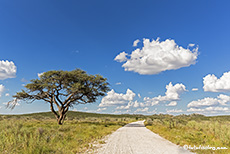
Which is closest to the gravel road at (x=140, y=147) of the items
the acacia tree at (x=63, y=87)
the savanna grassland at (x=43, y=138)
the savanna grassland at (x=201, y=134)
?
the savanna grassland at (x=201, y=134)

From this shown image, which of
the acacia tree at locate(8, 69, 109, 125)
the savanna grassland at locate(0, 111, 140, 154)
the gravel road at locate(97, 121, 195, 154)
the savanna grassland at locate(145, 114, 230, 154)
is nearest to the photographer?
the savanna grassland at locate(0, 111, 140, 154)

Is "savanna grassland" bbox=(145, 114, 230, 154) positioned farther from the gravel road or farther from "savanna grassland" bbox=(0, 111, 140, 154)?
"savanna grassland" bbox=(0, 111, 140, 154)

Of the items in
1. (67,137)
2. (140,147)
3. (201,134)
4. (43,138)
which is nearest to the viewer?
(140,147)

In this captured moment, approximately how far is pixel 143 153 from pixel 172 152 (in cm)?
159

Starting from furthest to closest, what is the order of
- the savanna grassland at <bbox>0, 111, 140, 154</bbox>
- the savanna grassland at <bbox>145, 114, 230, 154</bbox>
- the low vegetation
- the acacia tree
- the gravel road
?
the acacia tree < the savanna grassland at <bbox>145, 114, 230, 154</bbox> < the gravel road < the low vegetation < the savanna grassland at <bbox>0, 111, 140, 154</bbox>

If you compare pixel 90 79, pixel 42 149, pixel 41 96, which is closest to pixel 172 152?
pixel 42 149

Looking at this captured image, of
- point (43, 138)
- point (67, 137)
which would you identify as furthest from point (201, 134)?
point (43, 138)

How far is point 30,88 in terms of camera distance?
27.7m

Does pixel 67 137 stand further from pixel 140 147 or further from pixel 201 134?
pixel 201 134

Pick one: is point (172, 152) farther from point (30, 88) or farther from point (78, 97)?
point (30, 88)

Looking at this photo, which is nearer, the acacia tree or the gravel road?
the gravel road

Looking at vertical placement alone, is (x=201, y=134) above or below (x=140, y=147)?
above

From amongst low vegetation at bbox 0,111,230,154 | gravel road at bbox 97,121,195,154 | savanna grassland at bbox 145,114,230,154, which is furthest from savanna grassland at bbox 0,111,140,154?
savanna grassland at bbox 145,114,230,154

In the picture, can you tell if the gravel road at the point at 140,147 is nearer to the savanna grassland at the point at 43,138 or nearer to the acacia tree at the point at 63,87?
the savanna grassland at the point at 43,138
